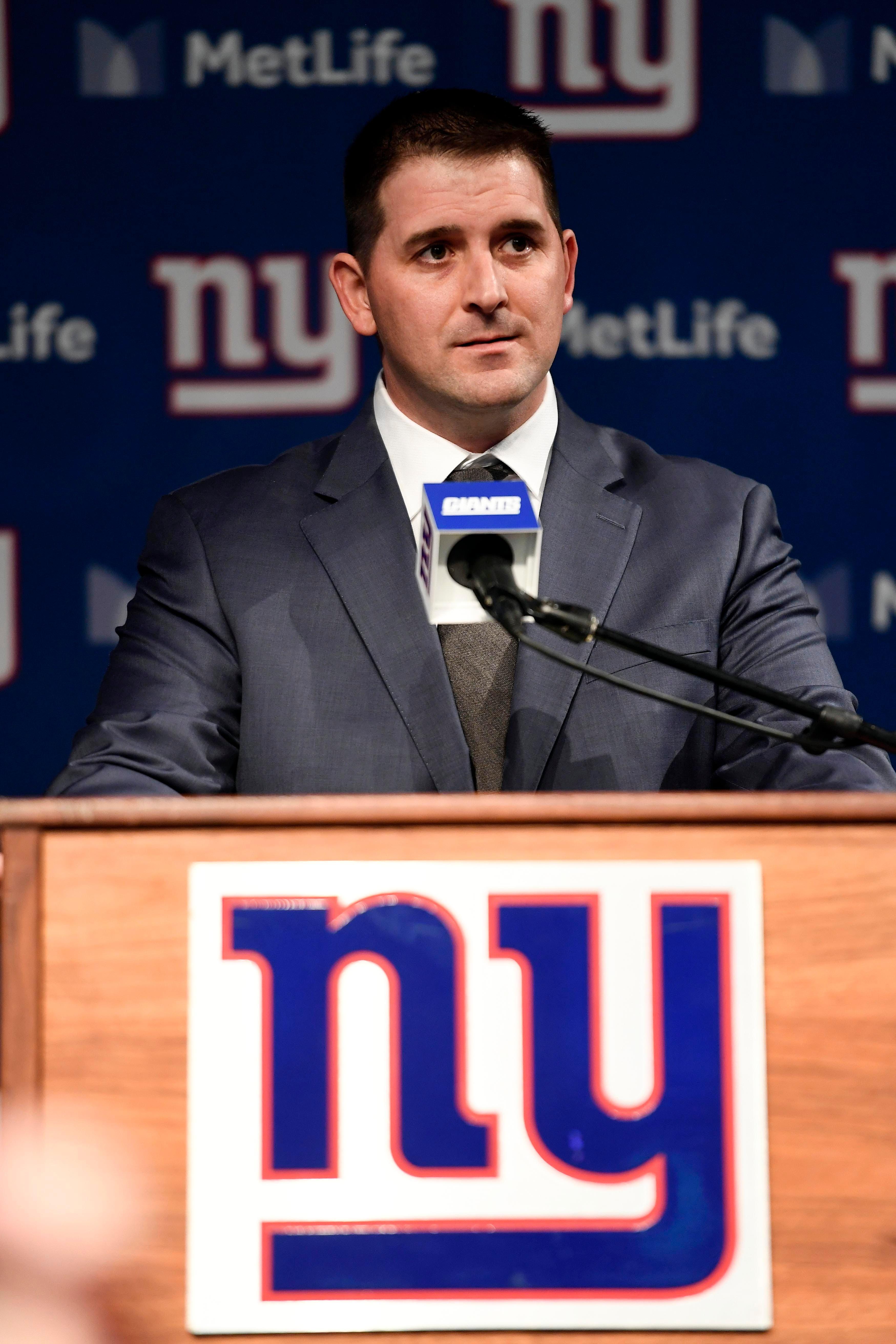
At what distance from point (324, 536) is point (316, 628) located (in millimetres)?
103

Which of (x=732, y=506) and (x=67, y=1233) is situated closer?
(x=67, y=1233)

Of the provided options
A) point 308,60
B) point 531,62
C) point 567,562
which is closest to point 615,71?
point 531,62

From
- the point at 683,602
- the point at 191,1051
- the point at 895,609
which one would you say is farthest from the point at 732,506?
the point at 191,1051

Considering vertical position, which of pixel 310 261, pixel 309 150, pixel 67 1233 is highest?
pixel 309 150

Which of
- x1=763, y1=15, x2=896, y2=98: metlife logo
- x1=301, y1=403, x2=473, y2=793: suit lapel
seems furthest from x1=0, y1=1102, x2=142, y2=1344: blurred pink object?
x1=763, y1=15, x2=896, y2=98: metlife logo

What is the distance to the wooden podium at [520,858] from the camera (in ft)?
2.77

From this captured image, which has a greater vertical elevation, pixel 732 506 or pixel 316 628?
pixel 732 506

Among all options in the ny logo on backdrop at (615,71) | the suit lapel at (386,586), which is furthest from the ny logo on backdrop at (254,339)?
the suit lapel at (386,586)

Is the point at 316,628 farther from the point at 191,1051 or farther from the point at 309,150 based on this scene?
the point at 309,150

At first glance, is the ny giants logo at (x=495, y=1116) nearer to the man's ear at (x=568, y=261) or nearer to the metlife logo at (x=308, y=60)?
the man's ear at (x=568, y=261)

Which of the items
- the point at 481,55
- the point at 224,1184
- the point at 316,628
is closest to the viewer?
the point at 224,1184

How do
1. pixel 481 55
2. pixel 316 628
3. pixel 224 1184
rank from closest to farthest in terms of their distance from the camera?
pixel 224 1184
pixel 316 628
pixel 481 55

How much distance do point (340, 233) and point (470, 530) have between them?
1163mm

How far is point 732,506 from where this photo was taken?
5.08 ft
